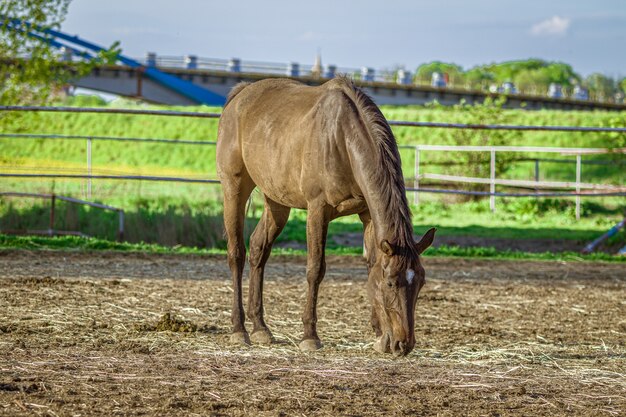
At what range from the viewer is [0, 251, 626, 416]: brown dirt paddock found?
4.39 metres

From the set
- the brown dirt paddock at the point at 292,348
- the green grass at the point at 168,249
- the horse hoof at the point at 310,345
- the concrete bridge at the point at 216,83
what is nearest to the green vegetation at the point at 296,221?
the green grass at the point at 168,249

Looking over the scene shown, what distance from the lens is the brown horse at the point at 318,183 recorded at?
202 inches

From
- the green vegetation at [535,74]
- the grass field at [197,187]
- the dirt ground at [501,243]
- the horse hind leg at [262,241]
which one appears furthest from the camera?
the green vegetation at [535,74]

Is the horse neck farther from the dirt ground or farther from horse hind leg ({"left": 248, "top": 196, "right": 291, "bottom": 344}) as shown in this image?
the dirt ground

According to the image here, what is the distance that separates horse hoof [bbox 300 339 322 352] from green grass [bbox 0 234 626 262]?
17.3 ft

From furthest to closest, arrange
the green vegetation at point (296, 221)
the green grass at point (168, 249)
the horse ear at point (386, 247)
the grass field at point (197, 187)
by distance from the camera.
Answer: the grass field at point (197, 187) < the green vegetation at point (296, 221) < the green grass at point (168, 249) < the horse ear at point (386, 247)

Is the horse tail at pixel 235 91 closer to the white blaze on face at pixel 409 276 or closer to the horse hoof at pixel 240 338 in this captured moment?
the horse hoof at pixel 240 338

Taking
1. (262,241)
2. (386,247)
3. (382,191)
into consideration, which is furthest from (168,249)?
(386,247)

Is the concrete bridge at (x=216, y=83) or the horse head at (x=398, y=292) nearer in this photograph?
the horse head at (x=398, y=292)

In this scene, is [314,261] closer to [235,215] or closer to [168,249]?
[235,215]

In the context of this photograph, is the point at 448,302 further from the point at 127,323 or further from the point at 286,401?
the point at 286,401

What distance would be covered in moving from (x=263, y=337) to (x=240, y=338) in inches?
6.5

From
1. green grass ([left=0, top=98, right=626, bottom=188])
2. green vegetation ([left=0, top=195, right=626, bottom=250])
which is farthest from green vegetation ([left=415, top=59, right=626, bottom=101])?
green vegetation ([left=0, top=195, right=626, bottom=250])

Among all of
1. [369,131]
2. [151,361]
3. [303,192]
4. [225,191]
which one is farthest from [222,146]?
[151,361]
